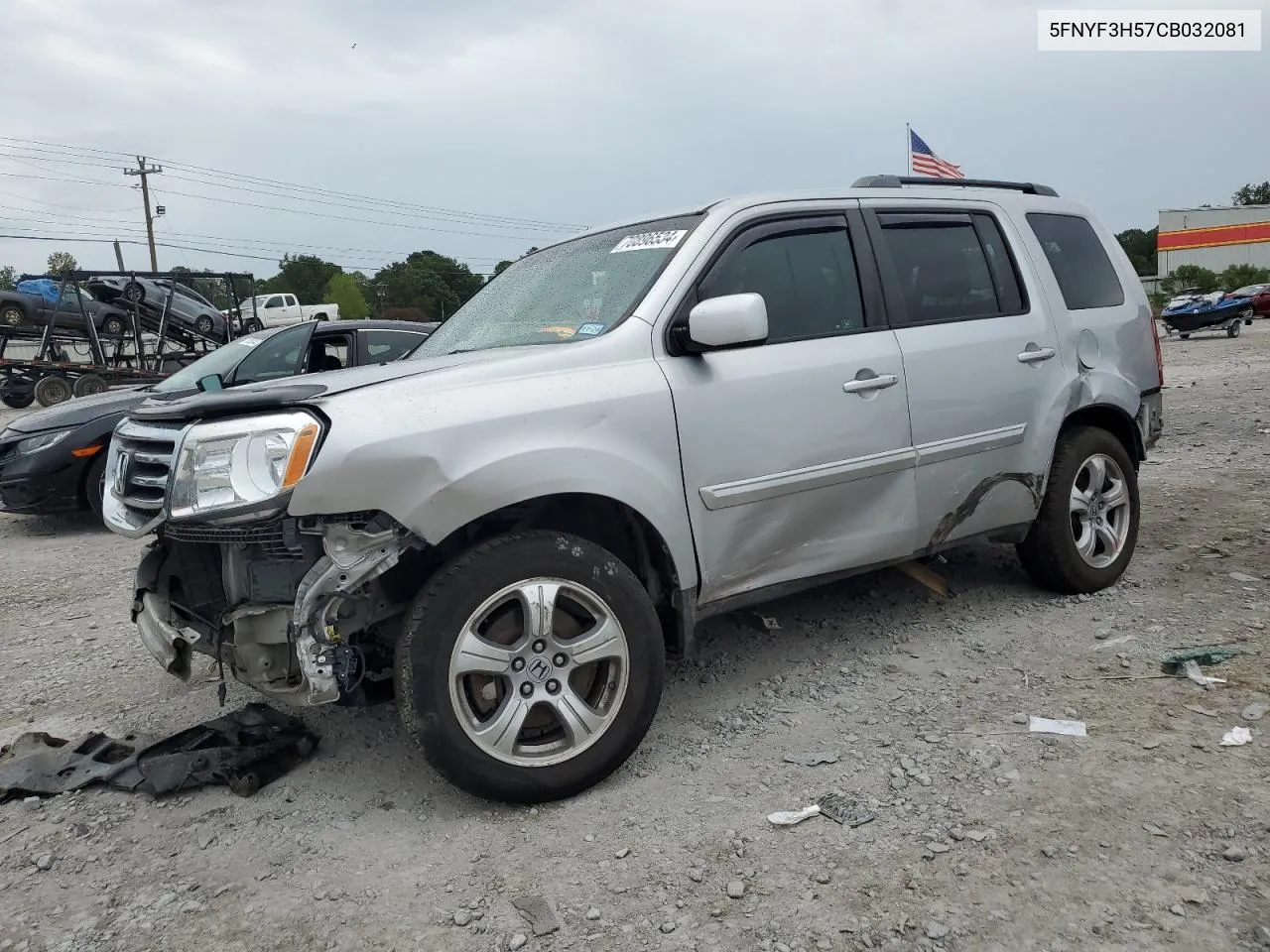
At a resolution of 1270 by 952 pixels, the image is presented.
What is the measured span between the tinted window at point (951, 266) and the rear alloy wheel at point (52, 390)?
17832mm

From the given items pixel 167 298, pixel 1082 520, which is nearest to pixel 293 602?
pixel 1082 520

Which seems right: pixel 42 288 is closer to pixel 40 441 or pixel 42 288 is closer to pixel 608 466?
pixel 40 441

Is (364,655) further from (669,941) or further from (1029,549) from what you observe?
(1029,549)

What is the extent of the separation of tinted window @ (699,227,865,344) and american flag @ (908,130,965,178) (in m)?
11.9

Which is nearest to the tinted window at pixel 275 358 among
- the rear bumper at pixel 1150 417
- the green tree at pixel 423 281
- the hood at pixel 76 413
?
the hood at pixel 76 413

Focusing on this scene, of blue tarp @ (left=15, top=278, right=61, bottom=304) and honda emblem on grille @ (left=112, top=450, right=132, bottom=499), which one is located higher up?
blue tarp @ (left=15, top=278, right=61, bottom=304)

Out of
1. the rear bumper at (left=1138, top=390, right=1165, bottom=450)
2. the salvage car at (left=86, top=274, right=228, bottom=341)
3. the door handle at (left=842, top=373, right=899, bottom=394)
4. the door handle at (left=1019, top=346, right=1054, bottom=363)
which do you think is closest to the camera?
the door handle at (left=842, top=373, right=899, bottom=394)

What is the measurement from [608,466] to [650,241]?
1063mm

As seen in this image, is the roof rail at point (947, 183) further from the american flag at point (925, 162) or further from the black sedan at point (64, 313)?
the black sedan at point (64, 313)

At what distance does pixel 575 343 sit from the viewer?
315cm

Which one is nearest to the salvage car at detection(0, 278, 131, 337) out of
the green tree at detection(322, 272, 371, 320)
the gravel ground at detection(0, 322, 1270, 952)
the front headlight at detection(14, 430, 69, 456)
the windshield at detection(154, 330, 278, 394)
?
the windshield at detection(154, 330, 278, 394)

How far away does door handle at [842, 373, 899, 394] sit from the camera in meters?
3.53

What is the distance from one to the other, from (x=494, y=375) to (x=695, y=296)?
0.83 metres

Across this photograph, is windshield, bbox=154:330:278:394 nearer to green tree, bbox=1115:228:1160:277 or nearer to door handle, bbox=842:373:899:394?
door handle, bbox=842:373:899:394
